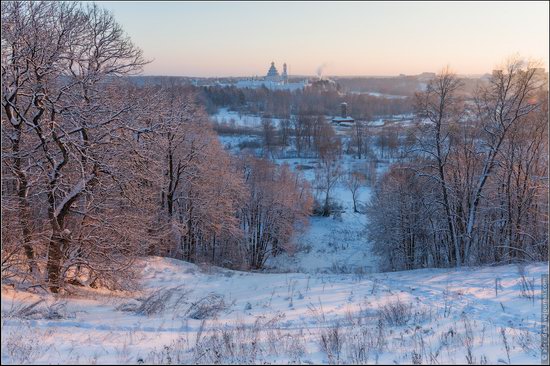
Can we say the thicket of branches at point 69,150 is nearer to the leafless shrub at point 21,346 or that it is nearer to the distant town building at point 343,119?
the leafless shrub at point 21,346

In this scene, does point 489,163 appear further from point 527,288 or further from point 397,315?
point 397,315

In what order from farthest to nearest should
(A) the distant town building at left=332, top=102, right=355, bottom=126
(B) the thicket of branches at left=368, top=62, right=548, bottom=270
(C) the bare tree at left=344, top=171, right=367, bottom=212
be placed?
1. (A) the distant town building at left=332, top=102, right=355, bottom=126
2. (C) the bare tree at left=344, top=171, right=367, bottom=212
3. (B) the thicket of branches at left=368, top=62, right=548, bottom=270

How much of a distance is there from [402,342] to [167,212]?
1722 cm

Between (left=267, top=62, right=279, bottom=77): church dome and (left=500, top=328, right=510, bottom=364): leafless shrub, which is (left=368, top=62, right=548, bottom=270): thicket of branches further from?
(left=267, top=62, right=279, bottom=77): church dome

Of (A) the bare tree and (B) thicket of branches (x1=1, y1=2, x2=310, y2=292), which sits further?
(A) the bare tree

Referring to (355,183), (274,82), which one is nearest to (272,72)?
(274,82)

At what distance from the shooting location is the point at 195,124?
23875 millimetres

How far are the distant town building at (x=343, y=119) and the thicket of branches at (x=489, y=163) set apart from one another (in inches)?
2695

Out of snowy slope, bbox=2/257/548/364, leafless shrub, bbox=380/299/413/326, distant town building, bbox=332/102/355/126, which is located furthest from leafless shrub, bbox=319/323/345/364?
distant town building, bbox=332/102/355/126

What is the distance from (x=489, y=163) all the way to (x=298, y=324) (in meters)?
13.3

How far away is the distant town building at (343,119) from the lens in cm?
8925

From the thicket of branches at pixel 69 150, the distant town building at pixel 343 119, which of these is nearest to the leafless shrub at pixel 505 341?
the thicket of branches at pixel 69 150

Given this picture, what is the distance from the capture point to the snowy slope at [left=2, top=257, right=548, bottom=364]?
585 centimetres

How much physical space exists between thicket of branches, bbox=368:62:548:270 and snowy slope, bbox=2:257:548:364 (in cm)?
581
